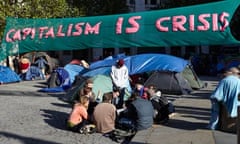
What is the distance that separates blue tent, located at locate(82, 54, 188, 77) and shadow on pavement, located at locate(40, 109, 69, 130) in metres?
5.55

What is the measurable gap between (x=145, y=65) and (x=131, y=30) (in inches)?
116

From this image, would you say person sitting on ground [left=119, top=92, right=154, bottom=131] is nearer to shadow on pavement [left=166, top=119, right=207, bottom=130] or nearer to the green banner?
shadow on pavement [left=166, top=119, right=207, bottom=130]

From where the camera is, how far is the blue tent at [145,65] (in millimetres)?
20922

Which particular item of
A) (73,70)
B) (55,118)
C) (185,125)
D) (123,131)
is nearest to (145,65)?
(73,70)

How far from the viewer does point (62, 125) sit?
511 inches

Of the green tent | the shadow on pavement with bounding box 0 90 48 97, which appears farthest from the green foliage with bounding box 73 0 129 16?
the green tent

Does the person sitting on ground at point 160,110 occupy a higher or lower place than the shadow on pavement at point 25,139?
higher

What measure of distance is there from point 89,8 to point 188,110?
32883 millimetres

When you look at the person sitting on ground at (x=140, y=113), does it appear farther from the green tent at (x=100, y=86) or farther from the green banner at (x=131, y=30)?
the green banner at (x=131, y=30)

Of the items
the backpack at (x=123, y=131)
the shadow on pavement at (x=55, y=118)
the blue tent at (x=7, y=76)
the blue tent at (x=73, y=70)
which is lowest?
the blue tent at (x=7, y=76)

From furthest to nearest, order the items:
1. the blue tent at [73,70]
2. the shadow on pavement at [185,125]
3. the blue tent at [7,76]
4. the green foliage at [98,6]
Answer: the green foliage at [98,6] < the blue tent at [7,76] < the blue tent at [73,70] < the shadow on pavement at [185,125]

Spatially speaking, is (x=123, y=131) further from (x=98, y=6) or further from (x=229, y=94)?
(x=98, y=6)

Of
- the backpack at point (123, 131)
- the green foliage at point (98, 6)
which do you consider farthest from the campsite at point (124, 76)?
the green foliage at point (98, 6)

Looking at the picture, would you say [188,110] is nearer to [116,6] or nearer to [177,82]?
[177,82]
